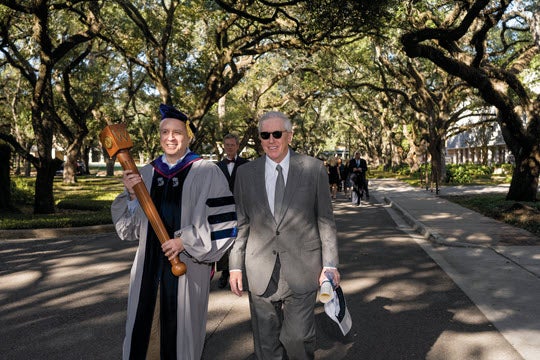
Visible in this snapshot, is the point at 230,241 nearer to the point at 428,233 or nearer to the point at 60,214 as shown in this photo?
the point at 428,233

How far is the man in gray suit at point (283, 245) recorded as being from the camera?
10.6 feet

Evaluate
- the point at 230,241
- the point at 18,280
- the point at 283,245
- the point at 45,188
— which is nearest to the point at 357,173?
the point at 45,188

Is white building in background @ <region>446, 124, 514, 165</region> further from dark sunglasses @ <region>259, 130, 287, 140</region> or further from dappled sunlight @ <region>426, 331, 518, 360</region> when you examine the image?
dark sunglasses @ <region>259, 130, 287, 140</region>

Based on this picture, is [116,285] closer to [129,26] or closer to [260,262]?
[260,262]

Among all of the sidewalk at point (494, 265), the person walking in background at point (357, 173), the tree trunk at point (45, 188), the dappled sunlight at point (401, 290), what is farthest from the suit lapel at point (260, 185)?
the person walking in background at point (357, 173)

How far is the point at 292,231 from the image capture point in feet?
10.8

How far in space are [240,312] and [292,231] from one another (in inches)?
104

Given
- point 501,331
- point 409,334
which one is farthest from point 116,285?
point 501,331

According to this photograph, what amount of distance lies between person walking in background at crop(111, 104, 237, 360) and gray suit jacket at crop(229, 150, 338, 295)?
218 mm

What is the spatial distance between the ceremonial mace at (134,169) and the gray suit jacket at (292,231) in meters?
0.53

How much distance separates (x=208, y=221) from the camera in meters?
3.13

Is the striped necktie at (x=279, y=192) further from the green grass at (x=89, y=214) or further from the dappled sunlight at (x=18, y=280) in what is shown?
the green grass at (x=89, y=214)

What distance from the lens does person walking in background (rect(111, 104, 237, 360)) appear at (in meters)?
3.10

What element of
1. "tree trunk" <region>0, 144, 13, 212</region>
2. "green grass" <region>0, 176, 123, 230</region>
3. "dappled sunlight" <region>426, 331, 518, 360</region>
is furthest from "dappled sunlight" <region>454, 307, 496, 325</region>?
"tree trunk" <region>0, 144, 13, 212</region>
